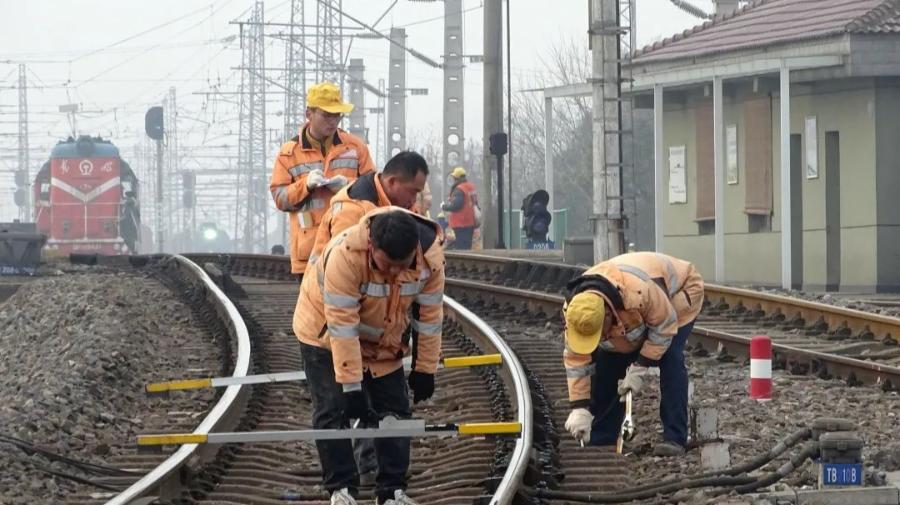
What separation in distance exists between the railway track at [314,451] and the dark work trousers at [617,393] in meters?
0.43

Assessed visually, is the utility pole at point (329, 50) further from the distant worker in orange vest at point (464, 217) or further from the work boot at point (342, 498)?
the work boot at point (342, 498)

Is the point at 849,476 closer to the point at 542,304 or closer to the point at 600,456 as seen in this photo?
the point at 600,456

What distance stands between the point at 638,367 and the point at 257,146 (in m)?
84.0

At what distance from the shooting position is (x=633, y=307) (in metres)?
7.90

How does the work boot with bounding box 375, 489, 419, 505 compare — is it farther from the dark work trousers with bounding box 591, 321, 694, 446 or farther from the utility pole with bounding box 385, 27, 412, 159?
the utility pole with bounding box 385, 27, 412, 159

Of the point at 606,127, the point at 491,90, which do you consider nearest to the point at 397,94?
the point at 491,90

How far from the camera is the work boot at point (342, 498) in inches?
287

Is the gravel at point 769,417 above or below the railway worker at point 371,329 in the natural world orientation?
below

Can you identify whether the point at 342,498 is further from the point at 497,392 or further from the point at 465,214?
the point at 465,214

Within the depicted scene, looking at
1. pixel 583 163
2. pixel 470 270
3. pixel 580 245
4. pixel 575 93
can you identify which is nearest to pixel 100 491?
pixel 470 270

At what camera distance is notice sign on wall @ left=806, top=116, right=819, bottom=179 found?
84.9ft

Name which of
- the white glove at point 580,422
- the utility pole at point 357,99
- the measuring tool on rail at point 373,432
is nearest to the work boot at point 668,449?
the white glove at point 580,422

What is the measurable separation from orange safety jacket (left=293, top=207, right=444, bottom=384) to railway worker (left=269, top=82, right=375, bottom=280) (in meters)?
2.52

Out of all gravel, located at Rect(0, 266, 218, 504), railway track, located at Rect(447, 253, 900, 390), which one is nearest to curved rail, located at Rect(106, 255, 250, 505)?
gravel, located at Rect(0, 266, 218, 504)
